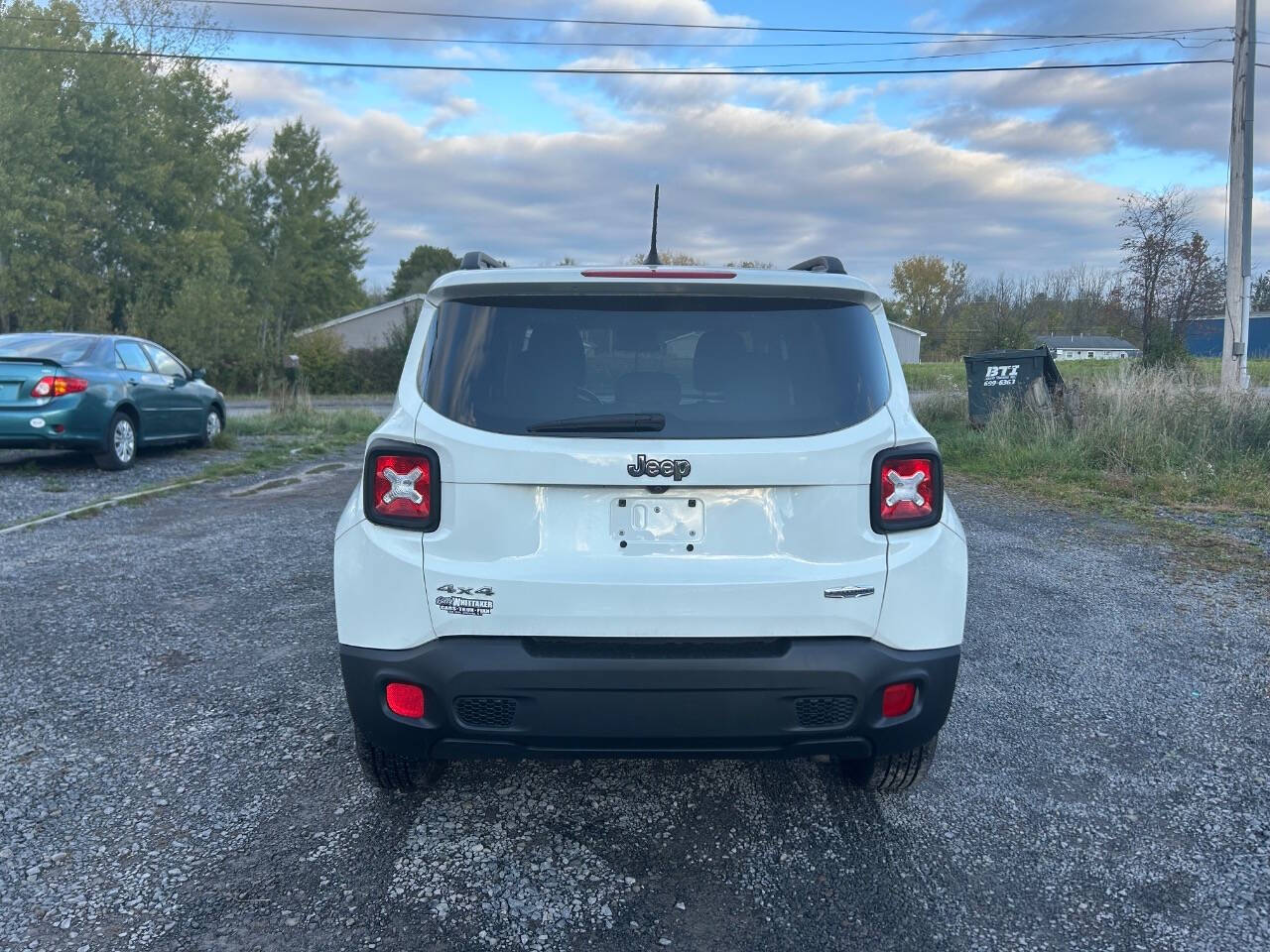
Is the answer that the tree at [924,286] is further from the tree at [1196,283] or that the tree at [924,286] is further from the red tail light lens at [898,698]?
the red tail light lens at [898,698]

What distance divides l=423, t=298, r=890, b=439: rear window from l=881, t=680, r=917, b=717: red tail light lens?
78 cm

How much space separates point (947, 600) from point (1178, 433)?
10116mm

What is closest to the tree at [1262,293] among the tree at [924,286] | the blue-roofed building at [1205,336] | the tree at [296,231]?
the tree at [924,286]

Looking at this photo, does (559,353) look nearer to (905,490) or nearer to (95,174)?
(905,490)

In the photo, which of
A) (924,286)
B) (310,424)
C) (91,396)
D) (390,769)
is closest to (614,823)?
(390,769)

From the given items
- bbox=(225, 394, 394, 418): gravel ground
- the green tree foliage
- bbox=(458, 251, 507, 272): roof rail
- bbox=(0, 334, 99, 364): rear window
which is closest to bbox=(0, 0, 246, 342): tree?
the green tree foliage

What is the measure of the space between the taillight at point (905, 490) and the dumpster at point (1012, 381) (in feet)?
35.5

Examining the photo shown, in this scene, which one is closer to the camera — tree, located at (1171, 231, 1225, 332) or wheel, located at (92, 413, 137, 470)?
wheel, located at (92, 413, 137, 470)

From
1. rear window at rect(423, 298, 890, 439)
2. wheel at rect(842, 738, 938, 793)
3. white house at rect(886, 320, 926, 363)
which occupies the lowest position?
wheel at rect(842, 738, 938, 793)

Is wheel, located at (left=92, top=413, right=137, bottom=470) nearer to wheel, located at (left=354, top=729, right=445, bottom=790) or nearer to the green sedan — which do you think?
the green sedan

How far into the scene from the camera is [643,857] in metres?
3.00

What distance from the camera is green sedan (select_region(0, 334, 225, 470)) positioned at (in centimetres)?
996

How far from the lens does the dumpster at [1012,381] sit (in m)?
13.2

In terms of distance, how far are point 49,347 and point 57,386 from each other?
2.42 feet
